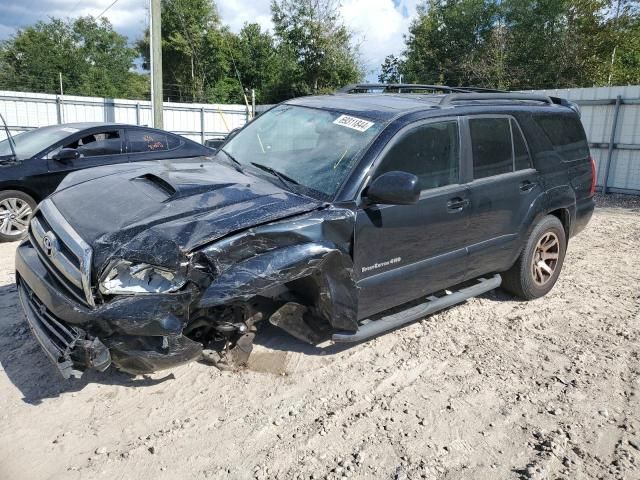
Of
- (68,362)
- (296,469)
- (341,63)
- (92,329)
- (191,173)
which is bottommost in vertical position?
(296,469)

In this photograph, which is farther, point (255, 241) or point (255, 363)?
point (255, 363)

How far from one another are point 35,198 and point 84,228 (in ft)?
14.4

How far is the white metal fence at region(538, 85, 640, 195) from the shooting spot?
11.4 meters

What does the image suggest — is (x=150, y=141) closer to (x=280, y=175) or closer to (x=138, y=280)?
(x=280, y=175)

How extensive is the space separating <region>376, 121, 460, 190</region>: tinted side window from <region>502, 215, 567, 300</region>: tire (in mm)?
1286

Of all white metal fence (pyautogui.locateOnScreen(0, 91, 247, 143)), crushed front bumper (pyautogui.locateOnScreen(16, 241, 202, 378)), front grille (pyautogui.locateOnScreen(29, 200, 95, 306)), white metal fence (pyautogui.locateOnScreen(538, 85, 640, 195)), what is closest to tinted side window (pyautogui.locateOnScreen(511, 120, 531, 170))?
crushed front bumper (pyautogui.locateOnScreen(16, 241, 202, 378))

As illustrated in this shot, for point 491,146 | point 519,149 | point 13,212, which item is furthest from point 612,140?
point 13,212

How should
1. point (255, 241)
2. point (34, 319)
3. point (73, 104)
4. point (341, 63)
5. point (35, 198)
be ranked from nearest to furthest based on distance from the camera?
point (255, 241)
point (34, 319)
point (35, 198)
point (73, 104)
point (341, 63)

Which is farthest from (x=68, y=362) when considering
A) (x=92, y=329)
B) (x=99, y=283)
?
(x=99, y=283)

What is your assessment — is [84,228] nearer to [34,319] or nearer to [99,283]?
[99,283]

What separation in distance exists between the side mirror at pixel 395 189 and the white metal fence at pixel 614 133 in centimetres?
1041

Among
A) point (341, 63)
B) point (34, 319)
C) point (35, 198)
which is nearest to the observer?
point (34, 319)

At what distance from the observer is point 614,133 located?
11.7 metres

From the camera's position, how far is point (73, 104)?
1574 cm
